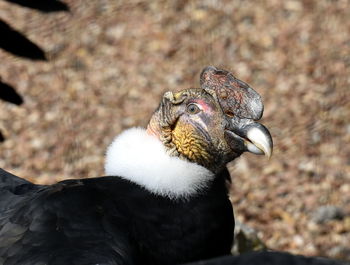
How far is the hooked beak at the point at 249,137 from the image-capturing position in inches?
145

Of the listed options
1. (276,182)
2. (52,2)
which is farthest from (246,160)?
(52,2)

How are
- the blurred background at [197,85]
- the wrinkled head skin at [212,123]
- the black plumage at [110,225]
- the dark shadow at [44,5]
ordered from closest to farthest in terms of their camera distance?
the black plumage at [110,225] < the wrinkled head skin at [212,123] < the dark shadow at [44,5] < the blurred background at [197,85]

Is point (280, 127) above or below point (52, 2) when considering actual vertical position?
above

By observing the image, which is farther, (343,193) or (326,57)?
(326,57)

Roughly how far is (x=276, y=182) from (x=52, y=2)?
277cm

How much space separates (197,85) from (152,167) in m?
3.62

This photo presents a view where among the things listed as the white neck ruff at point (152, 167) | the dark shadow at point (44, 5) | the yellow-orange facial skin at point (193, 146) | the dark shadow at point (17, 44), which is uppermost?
the dark shadow at point (44, 5)

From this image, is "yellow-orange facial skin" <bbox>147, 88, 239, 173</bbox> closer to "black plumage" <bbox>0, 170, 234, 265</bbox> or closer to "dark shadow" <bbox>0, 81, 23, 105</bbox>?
"black plumage" <bbox>0, 170, 234, 265</bbox>

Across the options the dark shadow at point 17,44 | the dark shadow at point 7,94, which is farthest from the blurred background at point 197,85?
the dark shadow at point 17,44

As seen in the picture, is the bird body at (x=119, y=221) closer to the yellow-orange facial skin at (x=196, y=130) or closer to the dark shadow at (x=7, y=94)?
the yellow-orange facial skin at (x=196, y=130)

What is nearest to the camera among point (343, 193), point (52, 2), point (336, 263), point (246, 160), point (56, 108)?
point (336, 263)

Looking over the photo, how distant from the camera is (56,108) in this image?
7246 millimetres

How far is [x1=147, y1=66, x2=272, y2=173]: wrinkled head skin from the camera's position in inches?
149

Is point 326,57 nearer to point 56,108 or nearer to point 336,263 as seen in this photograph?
point 56,108
